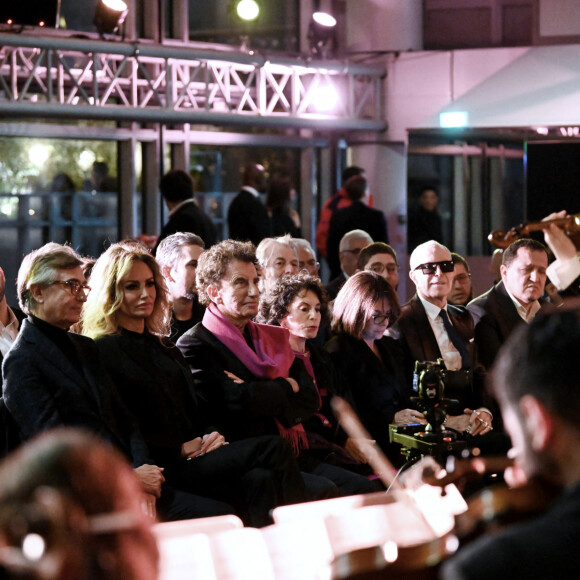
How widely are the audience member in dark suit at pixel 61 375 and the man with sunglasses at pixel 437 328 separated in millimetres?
1709

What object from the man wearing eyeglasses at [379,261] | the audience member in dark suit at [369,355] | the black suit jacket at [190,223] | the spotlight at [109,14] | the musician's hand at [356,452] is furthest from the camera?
the spotlight at [109,14]

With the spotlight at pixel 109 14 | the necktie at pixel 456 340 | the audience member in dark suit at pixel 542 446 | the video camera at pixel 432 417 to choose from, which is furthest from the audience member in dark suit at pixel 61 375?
the spotlight at pixel 109 14

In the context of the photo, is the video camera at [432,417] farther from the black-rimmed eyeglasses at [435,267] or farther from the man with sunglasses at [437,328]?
the black-rimmed eyeglasses at [435,267]

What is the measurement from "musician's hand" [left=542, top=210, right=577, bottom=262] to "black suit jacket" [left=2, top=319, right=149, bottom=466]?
2262 mm

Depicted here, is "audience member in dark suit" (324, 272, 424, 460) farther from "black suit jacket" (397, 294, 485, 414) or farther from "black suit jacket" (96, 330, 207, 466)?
"black suit jacket" (96, 330, 207, 466)

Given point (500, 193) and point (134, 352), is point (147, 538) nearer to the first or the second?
point (134, 352)

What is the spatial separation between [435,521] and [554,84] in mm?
8016

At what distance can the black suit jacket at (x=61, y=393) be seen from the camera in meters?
3.43

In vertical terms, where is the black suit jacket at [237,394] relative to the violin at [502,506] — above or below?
below

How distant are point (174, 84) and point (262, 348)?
5.60 m

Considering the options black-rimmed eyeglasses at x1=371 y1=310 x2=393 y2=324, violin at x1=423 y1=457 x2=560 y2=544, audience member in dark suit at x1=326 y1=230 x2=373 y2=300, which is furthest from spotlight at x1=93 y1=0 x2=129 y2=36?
violin at x1=423 y1=457 x2=560 y2=544

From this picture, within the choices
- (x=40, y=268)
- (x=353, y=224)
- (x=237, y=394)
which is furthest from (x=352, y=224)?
(x=40, y=268)

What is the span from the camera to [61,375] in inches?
138

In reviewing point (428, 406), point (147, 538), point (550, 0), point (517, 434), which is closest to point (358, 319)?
point (428, 406)
